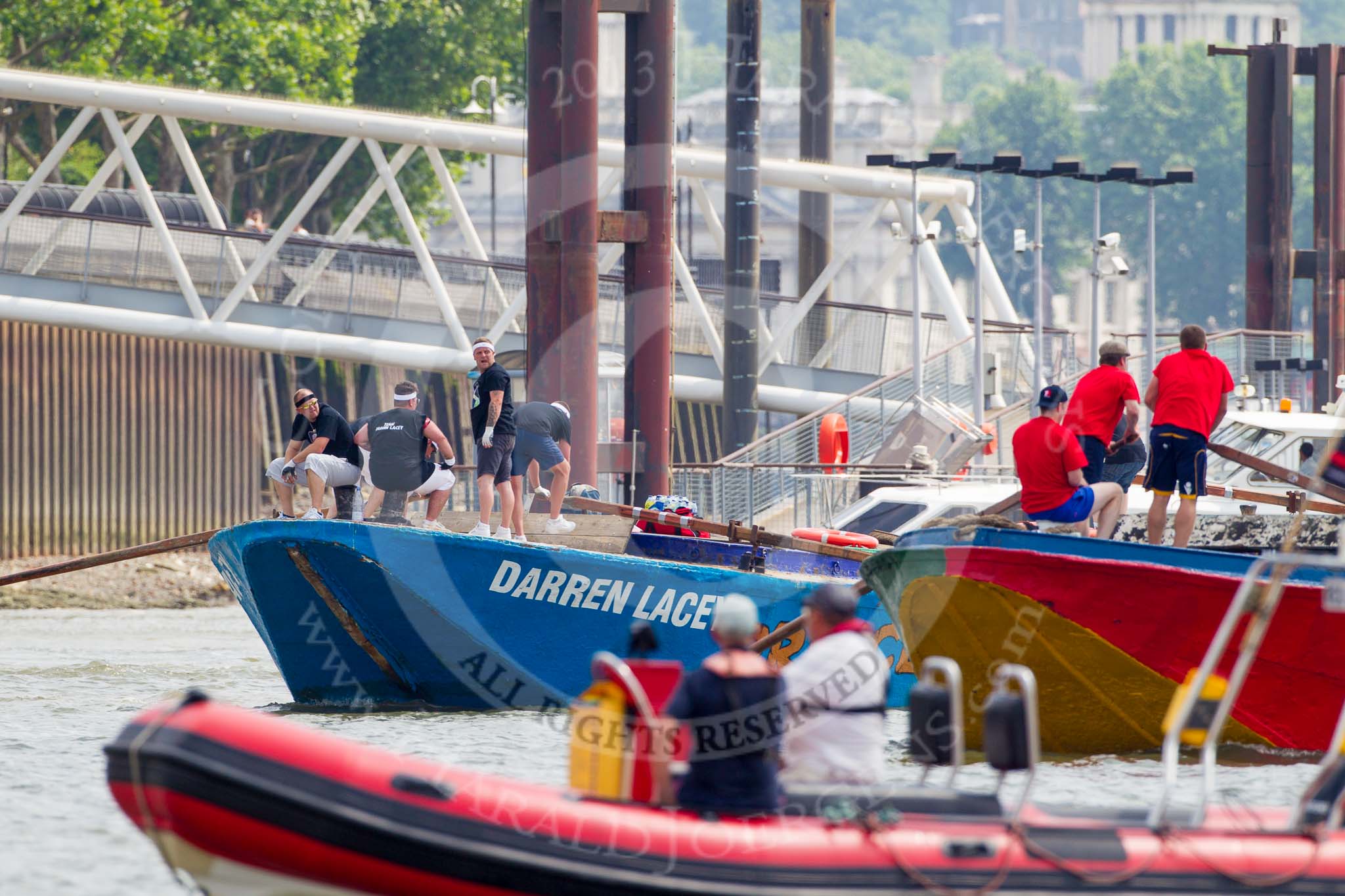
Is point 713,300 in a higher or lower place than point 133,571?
higher

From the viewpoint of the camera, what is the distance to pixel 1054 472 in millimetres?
16188

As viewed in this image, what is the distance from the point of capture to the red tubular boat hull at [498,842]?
34.1ft

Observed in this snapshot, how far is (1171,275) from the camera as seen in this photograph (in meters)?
120

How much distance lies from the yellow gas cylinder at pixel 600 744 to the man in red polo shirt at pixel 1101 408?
649 cm

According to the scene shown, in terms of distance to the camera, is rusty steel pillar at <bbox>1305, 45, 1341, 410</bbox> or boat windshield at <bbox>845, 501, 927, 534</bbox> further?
rusty steel pillar at <bbox>1305, 45, 1341, 410</bbox>

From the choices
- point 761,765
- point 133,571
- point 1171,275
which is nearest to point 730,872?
point 761,765

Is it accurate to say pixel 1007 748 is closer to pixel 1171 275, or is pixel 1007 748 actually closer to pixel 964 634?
pixel 964 634

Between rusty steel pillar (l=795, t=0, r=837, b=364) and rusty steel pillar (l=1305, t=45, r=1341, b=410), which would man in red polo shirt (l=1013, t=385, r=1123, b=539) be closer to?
rusty steel pillar (l=1305, t=45, r=1341, b=410)

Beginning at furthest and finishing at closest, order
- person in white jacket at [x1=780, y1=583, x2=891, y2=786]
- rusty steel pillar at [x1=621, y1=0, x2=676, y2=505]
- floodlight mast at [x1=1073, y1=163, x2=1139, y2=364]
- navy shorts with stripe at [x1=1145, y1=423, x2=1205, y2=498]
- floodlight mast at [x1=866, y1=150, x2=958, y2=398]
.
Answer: floodlight mast at [x1=866, y1=150, x2=958, y2=398], floodlight mast at [x1=1073, y1=163, x2=1139, y2=364], rusty steel pillar at [x1=621, y1=0, x2=676, y2=505], navy shorts with stripe at [x1=1145, y1=423, x2=1205, y2=498], person in white jacket at [x1=780, y1=583, x2=891, y2=786]

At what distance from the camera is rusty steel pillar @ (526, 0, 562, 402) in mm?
23453

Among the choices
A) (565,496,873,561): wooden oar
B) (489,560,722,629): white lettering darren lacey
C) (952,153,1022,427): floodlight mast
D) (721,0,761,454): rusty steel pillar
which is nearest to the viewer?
(489,560,722,629): white lettering darren lacey

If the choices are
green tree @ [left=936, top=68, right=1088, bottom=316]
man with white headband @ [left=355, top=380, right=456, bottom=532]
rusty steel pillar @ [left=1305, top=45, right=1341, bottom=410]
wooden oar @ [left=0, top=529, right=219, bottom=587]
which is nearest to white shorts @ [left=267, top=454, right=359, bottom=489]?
man with white headband @ [left=355, top=380, right=456, bottom=532]

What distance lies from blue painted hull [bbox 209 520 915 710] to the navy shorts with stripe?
2713 mm

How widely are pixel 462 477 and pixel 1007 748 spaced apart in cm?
2279
